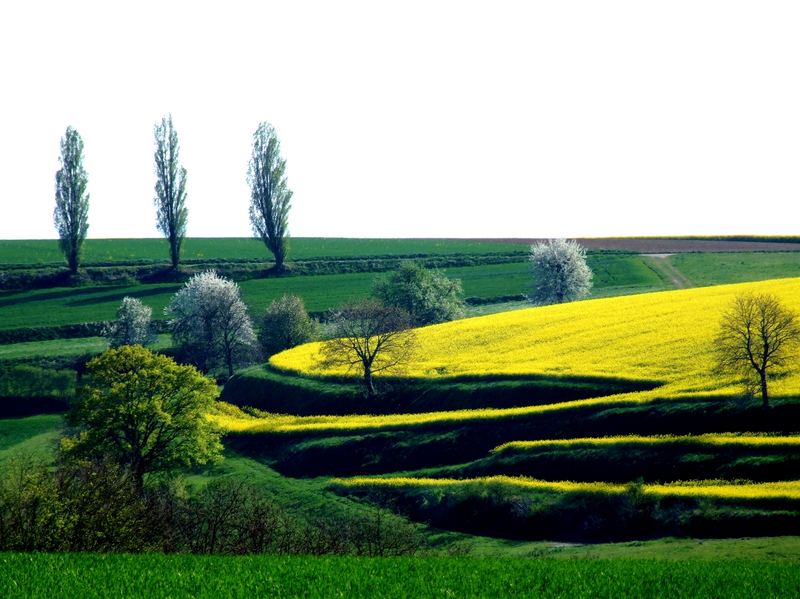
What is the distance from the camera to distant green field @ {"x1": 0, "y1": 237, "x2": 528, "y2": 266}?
14375 cm

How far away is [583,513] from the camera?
4903 cm

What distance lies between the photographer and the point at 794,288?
83.6 m

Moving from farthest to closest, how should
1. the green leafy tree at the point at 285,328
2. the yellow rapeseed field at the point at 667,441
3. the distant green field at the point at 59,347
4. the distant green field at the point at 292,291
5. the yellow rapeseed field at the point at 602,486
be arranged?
the distant green field at the point at 292,291
the green leafy tree at the point at 285,328
the distant green field at the point at 59,347
the yellow rapeseed field at the point at 667,441
the yellow rapeseed field at the point at 602,486

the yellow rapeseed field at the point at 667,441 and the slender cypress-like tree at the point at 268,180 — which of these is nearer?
the yellow rapeseed field at the point at 667,441

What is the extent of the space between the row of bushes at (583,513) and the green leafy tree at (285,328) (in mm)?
A: 52437

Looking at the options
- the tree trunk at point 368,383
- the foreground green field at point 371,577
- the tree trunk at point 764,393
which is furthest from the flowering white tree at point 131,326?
the foreground green field at point 371,577

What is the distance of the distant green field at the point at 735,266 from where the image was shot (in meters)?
122

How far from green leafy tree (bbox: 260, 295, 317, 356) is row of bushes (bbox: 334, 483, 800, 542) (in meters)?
52.4

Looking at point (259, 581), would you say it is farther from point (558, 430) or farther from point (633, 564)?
point (558, 430)

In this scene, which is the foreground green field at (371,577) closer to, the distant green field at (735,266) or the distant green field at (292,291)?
the distant green field at (292,291)

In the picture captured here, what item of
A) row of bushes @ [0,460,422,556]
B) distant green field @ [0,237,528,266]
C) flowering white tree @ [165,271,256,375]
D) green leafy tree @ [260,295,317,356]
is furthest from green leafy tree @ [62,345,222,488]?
distant green field @ [0,237,528,266]

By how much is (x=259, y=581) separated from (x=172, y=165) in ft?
348

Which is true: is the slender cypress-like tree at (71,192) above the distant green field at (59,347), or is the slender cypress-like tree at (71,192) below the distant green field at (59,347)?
above

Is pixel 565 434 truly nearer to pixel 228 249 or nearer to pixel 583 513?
pixel 583 513
